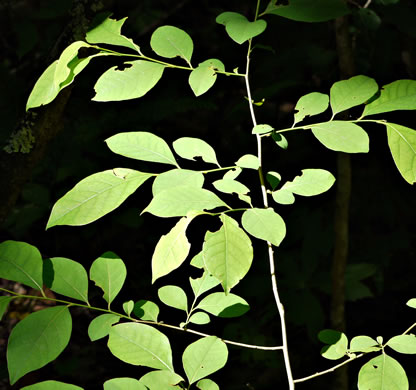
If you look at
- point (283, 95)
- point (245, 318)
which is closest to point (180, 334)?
point (245, 318)

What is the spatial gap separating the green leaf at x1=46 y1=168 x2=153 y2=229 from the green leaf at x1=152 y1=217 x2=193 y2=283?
0.09 m

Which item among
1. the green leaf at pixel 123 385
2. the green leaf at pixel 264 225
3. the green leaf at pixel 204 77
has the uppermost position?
the green leaf at pixel 204 77

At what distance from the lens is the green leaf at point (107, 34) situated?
0.87 meters

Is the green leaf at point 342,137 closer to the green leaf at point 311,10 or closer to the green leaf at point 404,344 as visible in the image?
the green leaf at point 311,10

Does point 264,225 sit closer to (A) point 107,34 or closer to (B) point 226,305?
(B) point 226,305

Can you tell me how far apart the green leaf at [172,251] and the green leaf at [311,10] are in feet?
1.29

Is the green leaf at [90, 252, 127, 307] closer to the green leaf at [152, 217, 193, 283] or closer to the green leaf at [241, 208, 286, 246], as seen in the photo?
the green leaf at [152, 217, 193, 283]

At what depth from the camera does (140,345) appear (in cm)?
81

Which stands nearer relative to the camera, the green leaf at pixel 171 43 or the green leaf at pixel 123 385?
the green leaf at pixel 123 385

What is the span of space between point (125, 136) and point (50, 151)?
4.83 feet

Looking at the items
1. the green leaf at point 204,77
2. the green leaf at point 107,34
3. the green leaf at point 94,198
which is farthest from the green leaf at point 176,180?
the green leaf at point 107,34

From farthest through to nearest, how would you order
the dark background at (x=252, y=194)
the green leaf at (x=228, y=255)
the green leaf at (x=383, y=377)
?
the dark background at (x=252, y=194), the green leaf at (x=383, y=377), the green leaf at (x=228, y=255)

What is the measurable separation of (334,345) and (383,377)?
10 centimetres

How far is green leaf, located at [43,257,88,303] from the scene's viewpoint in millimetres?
816
